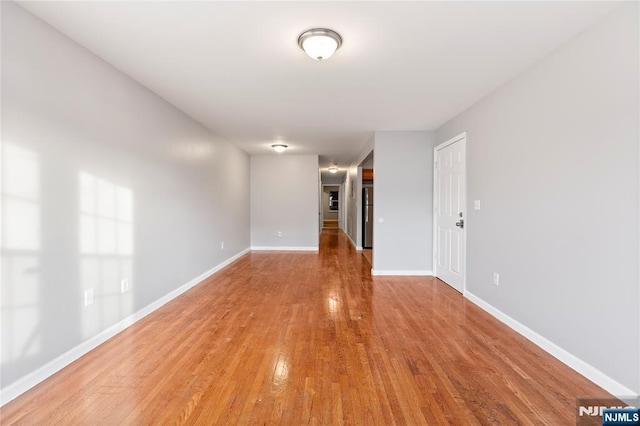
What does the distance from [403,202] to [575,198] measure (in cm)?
291

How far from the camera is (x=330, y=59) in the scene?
264 centimetres

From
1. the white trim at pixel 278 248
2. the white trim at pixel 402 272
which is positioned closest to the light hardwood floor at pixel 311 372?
the white trim at pixel 402 272

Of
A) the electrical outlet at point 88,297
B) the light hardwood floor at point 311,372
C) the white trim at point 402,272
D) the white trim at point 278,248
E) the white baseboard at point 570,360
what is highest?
the electrical outlet at point 88,297

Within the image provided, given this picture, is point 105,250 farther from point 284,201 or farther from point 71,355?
point 284,201

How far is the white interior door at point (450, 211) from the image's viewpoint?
13.5 ft

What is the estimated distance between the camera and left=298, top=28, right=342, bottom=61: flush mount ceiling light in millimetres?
2197

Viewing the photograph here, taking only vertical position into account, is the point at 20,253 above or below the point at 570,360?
above

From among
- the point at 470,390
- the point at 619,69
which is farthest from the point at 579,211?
the point at 470,390

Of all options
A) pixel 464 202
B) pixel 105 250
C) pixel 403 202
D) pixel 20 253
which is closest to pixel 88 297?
pixel 105 250

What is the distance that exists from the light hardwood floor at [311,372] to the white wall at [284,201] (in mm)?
4255

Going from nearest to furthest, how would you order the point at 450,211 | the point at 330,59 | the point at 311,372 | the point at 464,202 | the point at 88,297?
the point at 311,372 → the point at 88,297 → the point at 330,59 → the point at 464,202 → the point at 450,211

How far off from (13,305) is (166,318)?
1.44 metres

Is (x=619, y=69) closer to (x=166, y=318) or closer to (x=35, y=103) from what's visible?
(x=35, y=103)

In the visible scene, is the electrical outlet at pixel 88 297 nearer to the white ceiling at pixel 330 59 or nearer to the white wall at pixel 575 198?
the white ceiling at pixel 330 59
